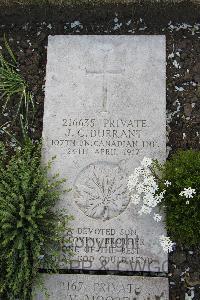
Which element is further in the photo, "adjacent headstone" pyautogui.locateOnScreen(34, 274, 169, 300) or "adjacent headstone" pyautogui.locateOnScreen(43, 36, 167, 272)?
"adjacent headstone" pyautogui.locateOnScreen(43, 36, 167, 272)

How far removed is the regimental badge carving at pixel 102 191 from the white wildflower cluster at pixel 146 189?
0.52ft

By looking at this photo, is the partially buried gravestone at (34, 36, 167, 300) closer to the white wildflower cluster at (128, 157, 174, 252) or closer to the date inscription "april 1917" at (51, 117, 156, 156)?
the date inscription "april 1917" at (51, 117, 156, 156)

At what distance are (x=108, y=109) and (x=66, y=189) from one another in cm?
82

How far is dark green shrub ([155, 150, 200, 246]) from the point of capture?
4551 mm

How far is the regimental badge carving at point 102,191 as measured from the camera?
4.89 m

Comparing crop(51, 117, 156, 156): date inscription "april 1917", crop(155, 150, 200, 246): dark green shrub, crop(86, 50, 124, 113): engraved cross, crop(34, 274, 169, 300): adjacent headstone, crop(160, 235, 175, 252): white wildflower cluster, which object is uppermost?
crop(86, 50, 124, 113): engraved cross

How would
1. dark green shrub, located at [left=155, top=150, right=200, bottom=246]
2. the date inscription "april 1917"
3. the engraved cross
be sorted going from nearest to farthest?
dark green shrub, located at [left=155, top=150, right=200, bottom=246] < the date inscription "april 1917" < the engraved cross

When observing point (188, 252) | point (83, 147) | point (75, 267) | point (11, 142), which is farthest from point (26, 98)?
point (188, 252)

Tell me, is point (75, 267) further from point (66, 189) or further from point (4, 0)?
point (4, 0)

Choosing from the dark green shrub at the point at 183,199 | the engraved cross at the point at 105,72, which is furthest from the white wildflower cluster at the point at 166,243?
the engraved cross at the point at 105,72

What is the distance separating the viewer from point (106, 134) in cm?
507

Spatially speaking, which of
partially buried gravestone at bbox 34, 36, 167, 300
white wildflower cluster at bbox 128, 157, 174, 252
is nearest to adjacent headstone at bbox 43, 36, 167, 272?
partially buried gravestone at bbox 34, 36, 167, 300

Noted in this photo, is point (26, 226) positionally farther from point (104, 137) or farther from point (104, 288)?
point (104, 137)

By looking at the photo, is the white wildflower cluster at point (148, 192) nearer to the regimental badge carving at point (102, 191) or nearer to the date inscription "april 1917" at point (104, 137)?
the regimental badge carving at point (102, 191)
